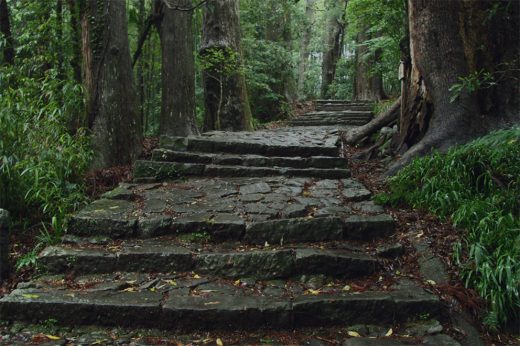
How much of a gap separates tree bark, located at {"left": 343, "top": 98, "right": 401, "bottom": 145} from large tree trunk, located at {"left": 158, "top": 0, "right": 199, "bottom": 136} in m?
3.01

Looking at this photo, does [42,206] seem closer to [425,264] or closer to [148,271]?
[148,271]

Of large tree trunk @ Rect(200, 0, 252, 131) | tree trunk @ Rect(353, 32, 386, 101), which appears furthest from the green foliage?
tree trunk @ Rect(353, 32, 386, 101)

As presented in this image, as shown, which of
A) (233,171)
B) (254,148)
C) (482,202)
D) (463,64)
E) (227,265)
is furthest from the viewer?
(254,148)

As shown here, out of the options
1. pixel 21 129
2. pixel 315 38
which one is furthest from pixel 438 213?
pixel 315 38

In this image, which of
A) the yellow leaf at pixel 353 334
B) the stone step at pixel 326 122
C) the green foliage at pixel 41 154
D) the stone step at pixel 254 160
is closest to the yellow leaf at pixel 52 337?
the green foliage at pixel 41 154

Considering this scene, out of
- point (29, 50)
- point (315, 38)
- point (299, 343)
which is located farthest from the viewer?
point (315, 38)

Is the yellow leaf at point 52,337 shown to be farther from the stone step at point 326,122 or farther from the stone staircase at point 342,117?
the stone step at point 326,122

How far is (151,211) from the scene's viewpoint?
455 centimetres

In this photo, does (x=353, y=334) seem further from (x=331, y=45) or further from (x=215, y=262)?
(x=331, y=45)

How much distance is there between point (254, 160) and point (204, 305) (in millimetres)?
3303

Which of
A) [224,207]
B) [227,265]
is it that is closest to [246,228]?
[227,265]

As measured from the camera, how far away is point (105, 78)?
19.9 feet

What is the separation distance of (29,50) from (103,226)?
15.7ft

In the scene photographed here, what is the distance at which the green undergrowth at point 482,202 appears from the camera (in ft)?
10.7
